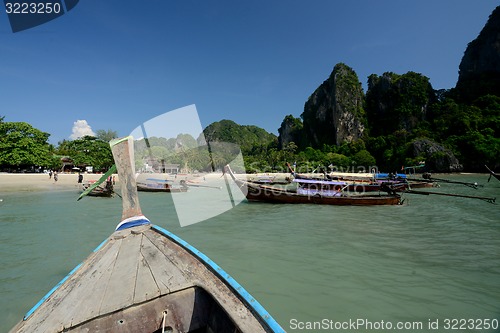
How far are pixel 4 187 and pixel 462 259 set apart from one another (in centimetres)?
3719

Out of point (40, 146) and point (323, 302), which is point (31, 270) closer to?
point (323, 302)

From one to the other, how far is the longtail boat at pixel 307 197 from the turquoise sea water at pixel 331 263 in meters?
3.05

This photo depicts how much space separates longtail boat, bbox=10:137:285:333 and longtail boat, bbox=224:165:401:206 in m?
12.8

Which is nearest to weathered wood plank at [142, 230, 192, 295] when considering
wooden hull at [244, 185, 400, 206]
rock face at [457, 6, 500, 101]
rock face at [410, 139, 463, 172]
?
wooden hull at [244, 185, 400, 206]

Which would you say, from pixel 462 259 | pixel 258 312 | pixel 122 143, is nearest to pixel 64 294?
pixel 258 312

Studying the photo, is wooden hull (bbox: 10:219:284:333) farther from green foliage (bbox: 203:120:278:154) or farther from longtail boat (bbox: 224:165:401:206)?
green foliage (bbox: 203:120:278:154)

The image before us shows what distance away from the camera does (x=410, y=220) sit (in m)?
11.4

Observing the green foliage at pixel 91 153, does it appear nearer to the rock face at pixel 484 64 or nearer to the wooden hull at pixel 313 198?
the wooden hull at pixel 313 198

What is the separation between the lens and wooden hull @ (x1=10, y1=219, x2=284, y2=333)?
205 centimetres

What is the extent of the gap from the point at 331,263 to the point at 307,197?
9728 millimetres

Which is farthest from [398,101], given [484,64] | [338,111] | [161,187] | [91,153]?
[91,153]

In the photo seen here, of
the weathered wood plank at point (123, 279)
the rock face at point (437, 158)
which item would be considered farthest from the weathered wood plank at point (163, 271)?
the rock face at point (437, 158)

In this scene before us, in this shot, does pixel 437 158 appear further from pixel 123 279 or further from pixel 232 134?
pixel 232 134

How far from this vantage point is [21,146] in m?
40.9
